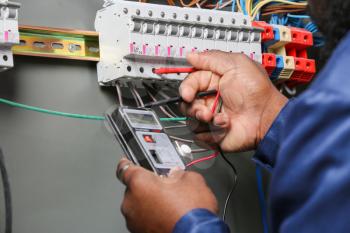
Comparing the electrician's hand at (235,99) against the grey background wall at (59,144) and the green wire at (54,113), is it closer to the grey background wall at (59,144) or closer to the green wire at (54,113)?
the green wire at (54,113)

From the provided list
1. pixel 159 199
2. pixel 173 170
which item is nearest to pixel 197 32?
pixel 173 170

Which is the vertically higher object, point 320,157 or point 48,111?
point 320,157

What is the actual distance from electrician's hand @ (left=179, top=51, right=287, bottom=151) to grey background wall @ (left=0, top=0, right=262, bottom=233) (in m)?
0.25

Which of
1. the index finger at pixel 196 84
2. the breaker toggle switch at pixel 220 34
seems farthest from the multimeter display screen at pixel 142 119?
the breaker toggle switch at pixel 220 34

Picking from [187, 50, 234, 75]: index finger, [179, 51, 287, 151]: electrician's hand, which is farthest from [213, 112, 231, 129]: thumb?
[187, 50, 234, 75]: index finger

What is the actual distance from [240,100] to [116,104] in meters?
0.33

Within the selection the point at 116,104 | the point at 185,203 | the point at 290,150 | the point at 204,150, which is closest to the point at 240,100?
the point at 204,150

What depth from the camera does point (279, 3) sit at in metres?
1.59

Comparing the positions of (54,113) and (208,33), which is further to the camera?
(208,33)

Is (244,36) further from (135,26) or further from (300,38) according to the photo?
(135,26)

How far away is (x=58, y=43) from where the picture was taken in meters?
1.34

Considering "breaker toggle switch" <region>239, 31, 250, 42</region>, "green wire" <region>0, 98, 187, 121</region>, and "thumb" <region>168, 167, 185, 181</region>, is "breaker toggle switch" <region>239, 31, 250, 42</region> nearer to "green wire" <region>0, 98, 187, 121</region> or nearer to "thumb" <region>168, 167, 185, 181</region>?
"green wire" <region>0, 98, 187, 121</region>

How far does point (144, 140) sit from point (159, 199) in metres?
0.19

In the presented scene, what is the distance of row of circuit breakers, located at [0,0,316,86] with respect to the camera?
133cm
